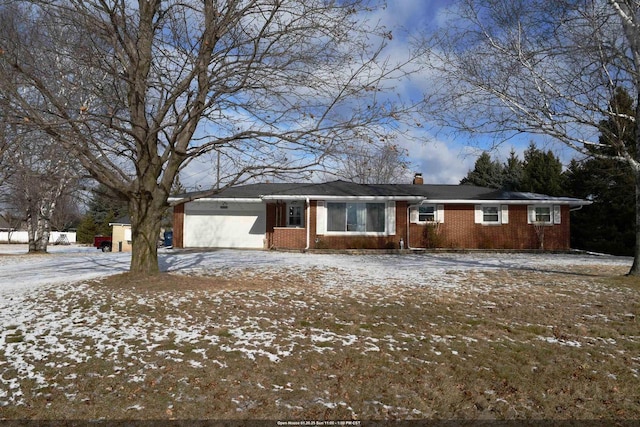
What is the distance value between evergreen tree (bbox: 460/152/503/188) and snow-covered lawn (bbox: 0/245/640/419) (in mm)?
33567

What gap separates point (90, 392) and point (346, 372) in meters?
2.39

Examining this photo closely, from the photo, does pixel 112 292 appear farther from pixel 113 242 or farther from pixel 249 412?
pixel 113 242

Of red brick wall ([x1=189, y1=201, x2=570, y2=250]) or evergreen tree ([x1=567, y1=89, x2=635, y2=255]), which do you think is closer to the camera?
red brick wall ([x1=189, y1=201, x2=570, y2=250])

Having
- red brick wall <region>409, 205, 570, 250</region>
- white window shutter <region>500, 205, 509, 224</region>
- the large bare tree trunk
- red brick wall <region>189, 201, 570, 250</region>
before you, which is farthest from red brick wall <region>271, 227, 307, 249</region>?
the large bare tree trunk

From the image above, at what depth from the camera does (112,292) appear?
25.7 feet

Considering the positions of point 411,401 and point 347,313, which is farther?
point 347,313

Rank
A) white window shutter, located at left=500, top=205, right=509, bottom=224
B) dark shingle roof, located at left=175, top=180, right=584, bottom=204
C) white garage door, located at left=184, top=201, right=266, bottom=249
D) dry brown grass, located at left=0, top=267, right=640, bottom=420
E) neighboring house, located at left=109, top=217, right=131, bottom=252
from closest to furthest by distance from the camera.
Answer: dry brown grass, located at left=0, top=267, right=640, bottom=420 → dark shingle roof, located at left=175, top=180, right=584, bottom=204 → white window shutter, located at left=500, top=205, right=509, bottom=224 → white garage door, located at left=184, top=201, right=266, bottom=249 → neighboring house, located at left=109, top=217, right=131, bottom=252

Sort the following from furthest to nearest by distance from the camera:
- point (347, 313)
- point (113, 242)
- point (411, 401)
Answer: point (113, 242), point (347, 313), point (411, 401)

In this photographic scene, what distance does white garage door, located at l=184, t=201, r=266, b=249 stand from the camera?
869 inches

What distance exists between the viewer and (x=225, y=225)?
72.5 feet

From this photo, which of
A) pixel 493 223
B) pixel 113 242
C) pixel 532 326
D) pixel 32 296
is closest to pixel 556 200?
pixel 493 223

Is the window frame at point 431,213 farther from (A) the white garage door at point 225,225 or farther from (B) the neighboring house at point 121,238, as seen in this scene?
(B) the neighboring house at point 121,238

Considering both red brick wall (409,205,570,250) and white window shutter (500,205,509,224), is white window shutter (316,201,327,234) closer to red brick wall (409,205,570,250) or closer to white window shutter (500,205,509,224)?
red brick wall (409,205,570,250)

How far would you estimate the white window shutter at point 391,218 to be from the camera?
19281 millimetres
